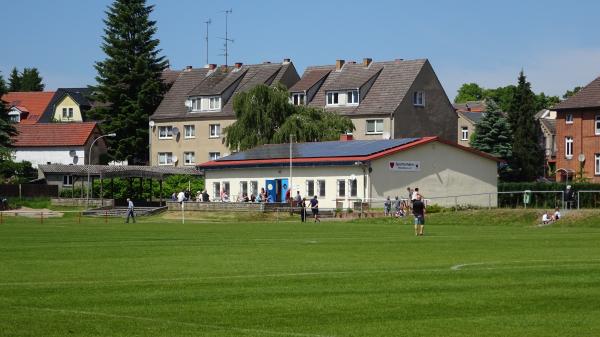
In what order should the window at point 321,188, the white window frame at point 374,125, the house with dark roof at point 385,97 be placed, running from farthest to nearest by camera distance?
the house with dark roof at point 385,97 → the white window frame at point 374,125 → the window at point 321,188

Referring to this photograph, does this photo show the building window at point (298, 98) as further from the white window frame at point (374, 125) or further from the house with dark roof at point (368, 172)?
the house with dark roof at point (368, 172)

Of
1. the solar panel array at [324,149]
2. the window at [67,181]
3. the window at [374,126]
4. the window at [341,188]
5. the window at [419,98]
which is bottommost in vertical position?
the window at [341,188]

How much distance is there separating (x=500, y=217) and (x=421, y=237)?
1803cm

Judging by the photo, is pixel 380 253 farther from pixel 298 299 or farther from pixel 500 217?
pixel 500 217

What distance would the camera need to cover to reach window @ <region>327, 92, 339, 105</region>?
→ 114812 millimetres

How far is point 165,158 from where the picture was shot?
125 metres

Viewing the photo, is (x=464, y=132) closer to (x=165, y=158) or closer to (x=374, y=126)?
(x=165, y=158)

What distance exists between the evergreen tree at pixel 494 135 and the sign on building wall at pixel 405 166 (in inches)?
1372

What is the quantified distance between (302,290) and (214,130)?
333 feet

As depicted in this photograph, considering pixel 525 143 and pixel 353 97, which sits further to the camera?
pixel 353 97

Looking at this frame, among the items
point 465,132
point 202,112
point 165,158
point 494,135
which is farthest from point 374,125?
point 465,132

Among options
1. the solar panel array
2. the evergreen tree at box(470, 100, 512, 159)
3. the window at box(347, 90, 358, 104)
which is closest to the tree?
the solar panel array

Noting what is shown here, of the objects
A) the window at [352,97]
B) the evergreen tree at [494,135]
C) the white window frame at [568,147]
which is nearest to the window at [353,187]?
the white window frame at [568,147]

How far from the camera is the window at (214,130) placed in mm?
120062
